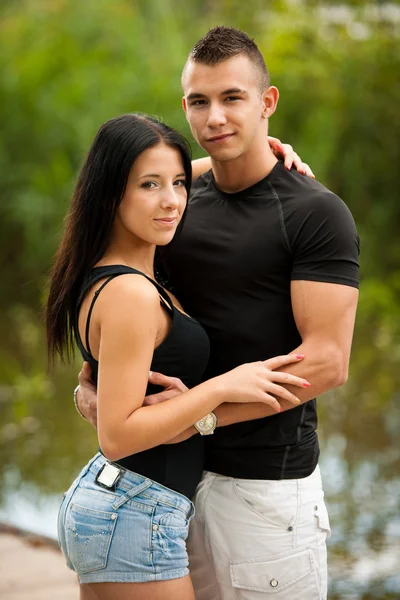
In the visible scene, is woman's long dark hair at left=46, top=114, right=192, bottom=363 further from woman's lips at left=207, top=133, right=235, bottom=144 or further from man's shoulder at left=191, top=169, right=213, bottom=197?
man's shoulder at left=191, top=169, right=213, bottom=197

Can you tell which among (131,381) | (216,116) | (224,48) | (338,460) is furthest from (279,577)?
(338,460)

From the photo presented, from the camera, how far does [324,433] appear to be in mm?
5543

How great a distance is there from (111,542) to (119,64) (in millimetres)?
7272

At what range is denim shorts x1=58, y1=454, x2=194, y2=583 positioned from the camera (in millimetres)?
2314

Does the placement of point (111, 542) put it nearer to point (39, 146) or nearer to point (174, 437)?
point (174, 437)

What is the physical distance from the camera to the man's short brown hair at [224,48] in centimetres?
257

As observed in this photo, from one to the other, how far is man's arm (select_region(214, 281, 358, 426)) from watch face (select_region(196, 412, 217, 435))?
0.02 meters

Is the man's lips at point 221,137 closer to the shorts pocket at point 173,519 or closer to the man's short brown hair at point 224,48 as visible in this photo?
the man's short brown hair at point 224,48

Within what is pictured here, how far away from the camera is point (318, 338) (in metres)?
2.43

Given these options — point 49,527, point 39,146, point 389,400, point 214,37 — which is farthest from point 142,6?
point 214,37

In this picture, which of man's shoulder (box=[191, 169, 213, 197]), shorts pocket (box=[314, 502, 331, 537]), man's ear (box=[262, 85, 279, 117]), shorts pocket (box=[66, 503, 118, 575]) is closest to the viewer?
shorts pocket (box=[66, 503, 118, 575])

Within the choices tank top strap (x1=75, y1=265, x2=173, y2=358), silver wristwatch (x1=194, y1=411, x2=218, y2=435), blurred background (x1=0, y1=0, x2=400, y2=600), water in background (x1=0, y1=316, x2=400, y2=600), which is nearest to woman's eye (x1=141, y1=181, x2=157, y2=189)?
tank top strap (x1=75, y1=265, x2=173, y2=358)

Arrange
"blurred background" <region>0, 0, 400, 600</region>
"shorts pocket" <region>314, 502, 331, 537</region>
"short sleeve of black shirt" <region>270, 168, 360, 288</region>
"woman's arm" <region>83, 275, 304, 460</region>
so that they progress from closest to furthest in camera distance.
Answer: "woman's arm" <region>83, 275, 304, 460</region> < "short sleeve of black shirt" <region>270, 168, 360, 288</region> < "shorts pocket" <region>314, 502, 331, 537</region> < "blurred background" <region>0, 0, 400, 600</region>

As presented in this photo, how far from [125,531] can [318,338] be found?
25.1 inches
